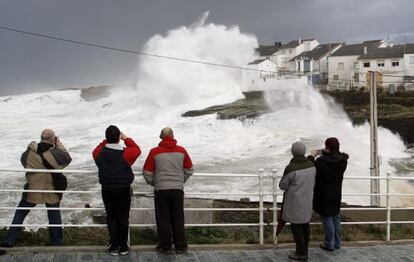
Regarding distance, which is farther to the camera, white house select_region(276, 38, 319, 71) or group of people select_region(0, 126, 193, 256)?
white house select_region(276, 38, 319, 71)

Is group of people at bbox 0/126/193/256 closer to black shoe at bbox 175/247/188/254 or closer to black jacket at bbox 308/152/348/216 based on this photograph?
black shoe at bbox 175/247/188/254

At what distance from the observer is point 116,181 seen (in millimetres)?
5570

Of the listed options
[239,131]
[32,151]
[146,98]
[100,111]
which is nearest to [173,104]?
[146,98]

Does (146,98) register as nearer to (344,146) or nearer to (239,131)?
(239,131)

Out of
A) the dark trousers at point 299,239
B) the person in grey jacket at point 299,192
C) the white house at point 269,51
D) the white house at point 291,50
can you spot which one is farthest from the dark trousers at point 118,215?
the white house at point 269,51

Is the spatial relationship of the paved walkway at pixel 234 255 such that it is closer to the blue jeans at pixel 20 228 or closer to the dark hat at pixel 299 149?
the blue jeans at pixel 20 228

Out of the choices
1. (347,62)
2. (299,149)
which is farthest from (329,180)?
(347,62)

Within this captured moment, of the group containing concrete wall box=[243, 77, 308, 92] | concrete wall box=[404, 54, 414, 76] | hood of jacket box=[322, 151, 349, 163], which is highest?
concrete wall box=[404, 54, 414, 76]

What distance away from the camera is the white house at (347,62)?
211 feet

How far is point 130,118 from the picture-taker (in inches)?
1896

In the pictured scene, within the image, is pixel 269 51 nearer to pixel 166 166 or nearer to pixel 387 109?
pixel 387 109

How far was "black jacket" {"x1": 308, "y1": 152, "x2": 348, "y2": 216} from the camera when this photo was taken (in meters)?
6.01

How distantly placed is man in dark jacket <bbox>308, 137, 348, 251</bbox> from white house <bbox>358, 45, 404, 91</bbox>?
2187 inches

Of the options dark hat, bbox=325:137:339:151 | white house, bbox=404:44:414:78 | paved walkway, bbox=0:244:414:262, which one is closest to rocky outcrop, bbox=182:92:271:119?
white house, bbox=404:44:414:78
